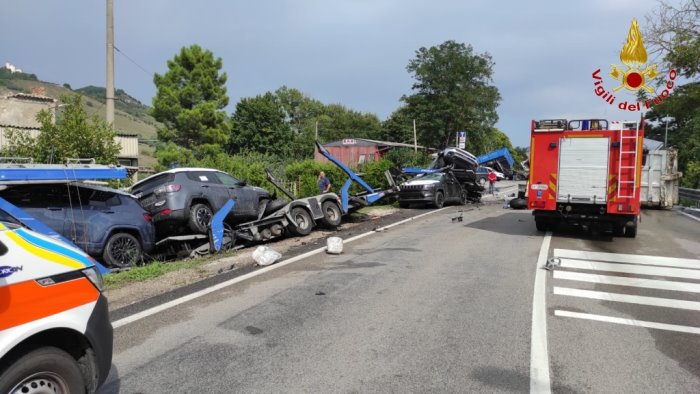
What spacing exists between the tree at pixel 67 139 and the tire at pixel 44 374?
10.0 m

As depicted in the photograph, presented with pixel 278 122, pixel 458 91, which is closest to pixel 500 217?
pixel 458 91

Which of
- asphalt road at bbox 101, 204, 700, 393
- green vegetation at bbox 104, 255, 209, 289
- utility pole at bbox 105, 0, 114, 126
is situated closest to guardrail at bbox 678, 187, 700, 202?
asphalt road at bbox 101, 204, 700, 393

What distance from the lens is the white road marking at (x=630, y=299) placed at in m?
6.38

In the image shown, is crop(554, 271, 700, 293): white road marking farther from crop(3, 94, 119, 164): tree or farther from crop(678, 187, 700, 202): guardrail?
crop(678, 187, 700, 202): guardrail

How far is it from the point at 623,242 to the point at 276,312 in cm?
930

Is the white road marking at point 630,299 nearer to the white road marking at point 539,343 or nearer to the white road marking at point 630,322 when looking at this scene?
the white road marking at point 539,343

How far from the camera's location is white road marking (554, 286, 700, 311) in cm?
638

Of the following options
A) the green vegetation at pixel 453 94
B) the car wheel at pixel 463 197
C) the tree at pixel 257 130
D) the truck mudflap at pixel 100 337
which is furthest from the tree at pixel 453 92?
the truck mudflap at pixel 100 337

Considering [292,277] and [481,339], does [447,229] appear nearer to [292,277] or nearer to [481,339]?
[292,277]

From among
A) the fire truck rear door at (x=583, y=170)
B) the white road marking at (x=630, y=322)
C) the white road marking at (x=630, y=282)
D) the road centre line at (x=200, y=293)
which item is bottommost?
the road centre line at (x=200, y=293)

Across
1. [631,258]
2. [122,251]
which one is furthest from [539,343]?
[122,251]

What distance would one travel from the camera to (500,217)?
16.5 m

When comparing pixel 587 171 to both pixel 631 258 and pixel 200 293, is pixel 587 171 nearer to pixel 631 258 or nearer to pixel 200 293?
pixel 631 258

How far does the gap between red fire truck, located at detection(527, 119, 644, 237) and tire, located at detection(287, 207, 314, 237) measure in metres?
5.59
